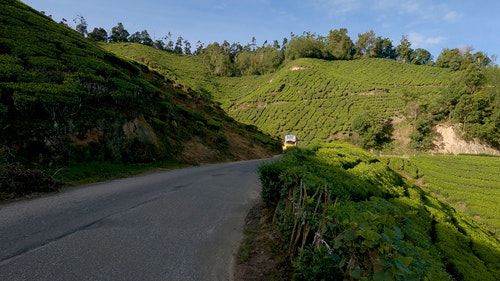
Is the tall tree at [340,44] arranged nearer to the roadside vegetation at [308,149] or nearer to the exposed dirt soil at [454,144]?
the roadside vegetation at [308,149]

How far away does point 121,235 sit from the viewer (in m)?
5.93

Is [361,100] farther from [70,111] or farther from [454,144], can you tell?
[70,111]

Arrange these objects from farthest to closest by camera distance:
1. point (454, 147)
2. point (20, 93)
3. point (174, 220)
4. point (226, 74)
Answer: point (226, 74)
point (454, 147)
point (20, 93)
point (174, 220)

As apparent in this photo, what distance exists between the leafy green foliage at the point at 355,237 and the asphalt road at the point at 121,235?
5.09 ft

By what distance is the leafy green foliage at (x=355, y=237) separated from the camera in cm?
272

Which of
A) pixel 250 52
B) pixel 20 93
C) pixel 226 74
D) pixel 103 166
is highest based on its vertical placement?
pixel 250 52

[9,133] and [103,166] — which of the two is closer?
[9,133]

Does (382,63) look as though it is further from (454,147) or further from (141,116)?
(141,116)

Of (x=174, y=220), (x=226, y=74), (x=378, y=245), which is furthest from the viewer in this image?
(x=226, y=74)

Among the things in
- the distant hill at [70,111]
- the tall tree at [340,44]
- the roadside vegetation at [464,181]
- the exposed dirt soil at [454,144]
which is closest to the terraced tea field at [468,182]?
the roadside vegetation at [464,181]

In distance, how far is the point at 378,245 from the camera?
270 cm

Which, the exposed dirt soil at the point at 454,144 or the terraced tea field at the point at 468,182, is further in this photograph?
the exposed dirt soil at the point at 454,144

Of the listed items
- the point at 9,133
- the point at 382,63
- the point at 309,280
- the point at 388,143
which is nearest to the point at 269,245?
the point at 309,280

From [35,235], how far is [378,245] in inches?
252
